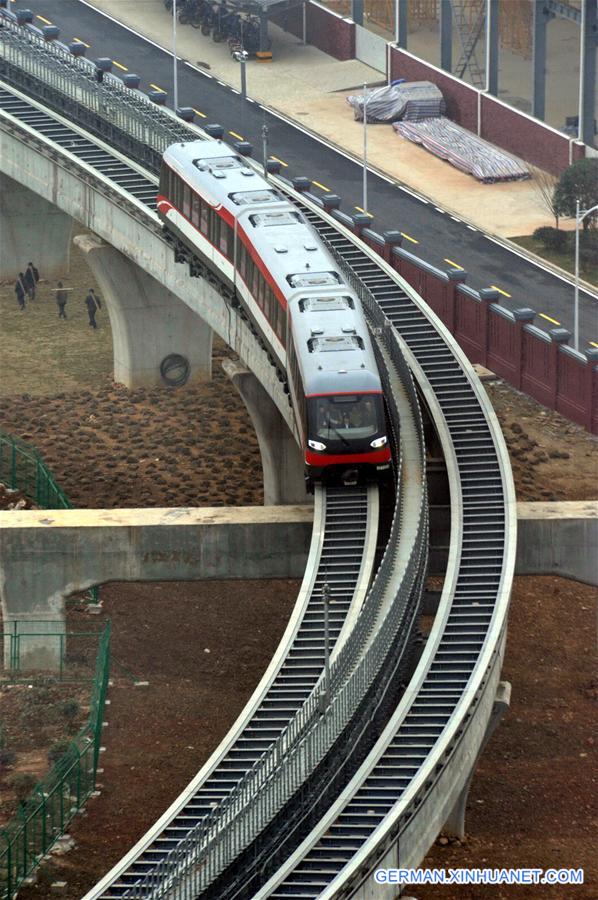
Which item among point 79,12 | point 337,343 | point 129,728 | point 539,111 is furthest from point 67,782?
point 79,12

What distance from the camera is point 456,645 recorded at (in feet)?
169

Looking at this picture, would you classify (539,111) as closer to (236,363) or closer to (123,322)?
(123,322)

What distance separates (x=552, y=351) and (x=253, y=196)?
13786 mm

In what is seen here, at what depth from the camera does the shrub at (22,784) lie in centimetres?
5397

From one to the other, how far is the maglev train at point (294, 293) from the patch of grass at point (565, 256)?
22170mm

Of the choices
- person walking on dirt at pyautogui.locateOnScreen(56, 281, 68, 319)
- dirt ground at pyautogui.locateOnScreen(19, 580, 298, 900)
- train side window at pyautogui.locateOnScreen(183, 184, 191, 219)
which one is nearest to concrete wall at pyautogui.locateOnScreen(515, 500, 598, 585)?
dirt ground at pyautogui.locateOnScreen(19, 580, 298, 900)

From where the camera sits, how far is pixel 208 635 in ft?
213

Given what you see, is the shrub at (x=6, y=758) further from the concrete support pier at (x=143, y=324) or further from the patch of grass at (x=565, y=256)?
the patch of grass at (x=565, y=256)

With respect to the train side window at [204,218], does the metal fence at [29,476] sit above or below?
below

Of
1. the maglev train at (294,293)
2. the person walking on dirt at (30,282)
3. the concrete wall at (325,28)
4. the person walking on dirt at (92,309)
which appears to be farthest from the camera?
the concrete wall at (325,28)

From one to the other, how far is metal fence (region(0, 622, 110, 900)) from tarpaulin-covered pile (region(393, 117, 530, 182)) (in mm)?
46935

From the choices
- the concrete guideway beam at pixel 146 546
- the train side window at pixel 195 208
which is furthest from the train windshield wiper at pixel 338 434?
the train side window at pixel 195 208

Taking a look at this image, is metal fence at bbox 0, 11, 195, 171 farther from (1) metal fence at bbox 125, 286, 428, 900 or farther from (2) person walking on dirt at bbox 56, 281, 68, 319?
(1) metal fence at bbox 125, 286, 428, 900

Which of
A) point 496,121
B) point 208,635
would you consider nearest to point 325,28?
point 496,121
